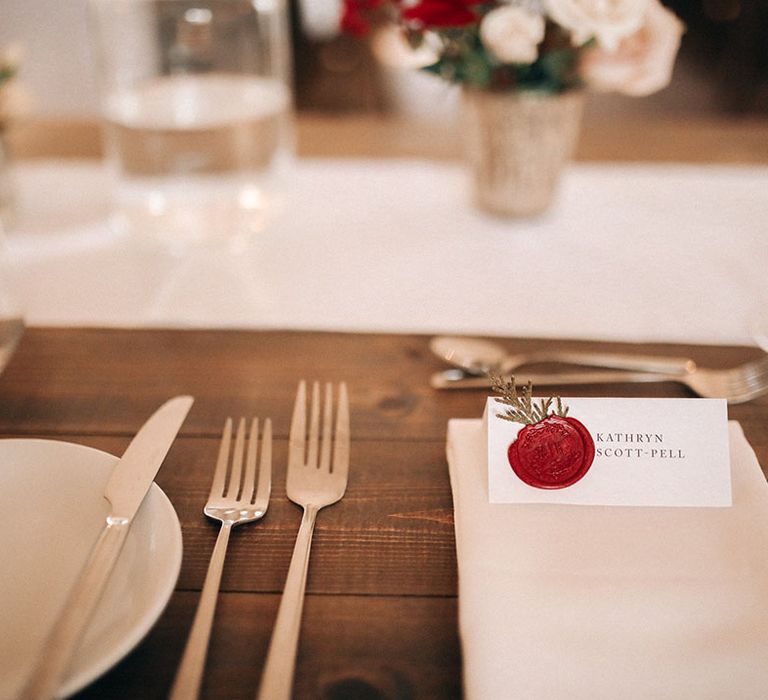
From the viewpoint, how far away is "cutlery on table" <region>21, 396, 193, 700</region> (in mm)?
379

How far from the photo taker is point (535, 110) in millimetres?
946

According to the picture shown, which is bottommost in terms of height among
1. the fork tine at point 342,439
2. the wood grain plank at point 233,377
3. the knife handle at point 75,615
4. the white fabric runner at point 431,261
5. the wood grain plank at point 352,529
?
the knife handle at point 75,615

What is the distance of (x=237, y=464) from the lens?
1.97 feet

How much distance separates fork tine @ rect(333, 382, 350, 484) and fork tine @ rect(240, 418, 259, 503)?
0.06 meters

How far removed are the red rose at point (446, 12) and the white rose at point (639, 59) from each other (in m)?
0.17

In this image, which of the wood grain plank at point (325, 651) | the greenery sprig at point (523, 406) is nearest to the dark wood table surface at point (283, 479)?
the wood grain plank at point (325, 651)

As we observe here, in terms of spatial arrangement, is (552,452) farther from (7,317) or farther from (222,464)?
(7,317)

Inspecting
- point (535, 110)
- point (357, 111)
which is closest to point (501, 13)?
point (535, 110)

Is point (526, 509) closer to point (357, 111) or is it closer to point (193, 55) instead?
point (193, 55)

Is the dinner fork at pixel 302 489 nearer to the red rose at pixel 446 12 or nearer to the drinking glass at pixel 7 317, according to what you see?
the drinking glass at pixel 7 317

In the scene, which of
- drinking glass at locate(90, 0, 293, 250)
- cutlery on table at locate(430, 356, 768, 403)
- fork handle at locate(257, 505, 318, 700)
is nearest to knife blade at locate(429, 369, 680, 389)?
cutlery on table at locate(430, 356, 768, 403)

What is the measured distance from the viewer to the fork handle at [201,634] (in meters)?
0.40

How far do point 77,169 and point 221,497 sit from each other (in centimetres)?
90

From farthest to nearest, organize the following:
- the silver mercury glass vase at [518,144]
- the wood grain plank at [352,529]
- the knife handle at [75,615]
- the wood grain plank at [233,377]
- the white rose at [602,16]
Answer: the silver mercury glass vase at [518,144] < the white rose at [602,16] < the wood grain plank at [233,377] < the wood grain plank at [352,529] < the knife handle at [75,615]
